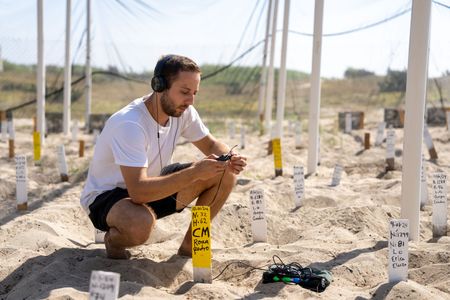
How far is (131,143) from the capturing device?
3570 millimetres

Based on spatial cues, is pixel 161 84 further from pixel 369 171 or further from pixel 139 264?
pixel 369 171

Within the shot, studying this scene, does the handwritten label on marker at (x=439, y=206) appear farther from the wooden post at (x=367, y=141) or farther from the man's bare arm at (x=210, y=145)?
the wooden post at (x=367, y=141)

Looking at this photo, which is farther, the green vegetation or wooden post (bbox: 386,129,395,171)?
the green vegetation

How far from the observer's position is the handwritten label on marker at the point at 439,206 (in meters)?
4.45

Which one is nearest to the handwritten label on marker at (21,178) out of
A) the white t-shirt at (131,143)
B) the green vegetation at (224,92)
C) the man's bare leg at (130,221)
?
the white t-shirt at (131,143)

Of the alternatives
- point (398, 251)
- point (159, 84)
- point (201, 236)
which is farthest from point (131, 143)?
point (398, 251)

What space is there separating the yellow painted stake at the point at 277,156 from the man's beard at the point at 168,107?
3.30m

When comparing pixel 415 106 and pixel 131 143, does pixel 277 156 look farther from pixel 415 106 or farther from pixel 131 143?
pixel 131 143

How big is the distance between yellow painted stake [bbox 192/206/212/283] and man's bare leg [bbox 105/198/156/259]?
327 mm

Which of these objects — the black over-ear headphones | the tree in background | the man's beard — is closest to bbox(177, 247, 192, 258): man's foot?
the man's beard

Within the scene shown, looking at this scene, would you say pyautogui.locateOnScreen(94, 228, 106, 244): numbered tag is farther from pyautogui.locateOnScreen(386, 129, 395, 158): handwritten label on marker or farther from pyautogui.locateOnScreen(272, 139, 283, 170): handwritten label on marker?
pyautogui.locateOnScreen(386, 129, 395, 158): handwritten label on marker

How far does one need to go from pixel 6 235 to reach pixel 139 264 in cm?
136

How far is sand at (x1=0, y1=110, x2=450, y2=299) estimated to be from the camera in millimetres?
3367

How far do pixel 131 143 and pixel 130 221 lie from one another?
44 centimetres
